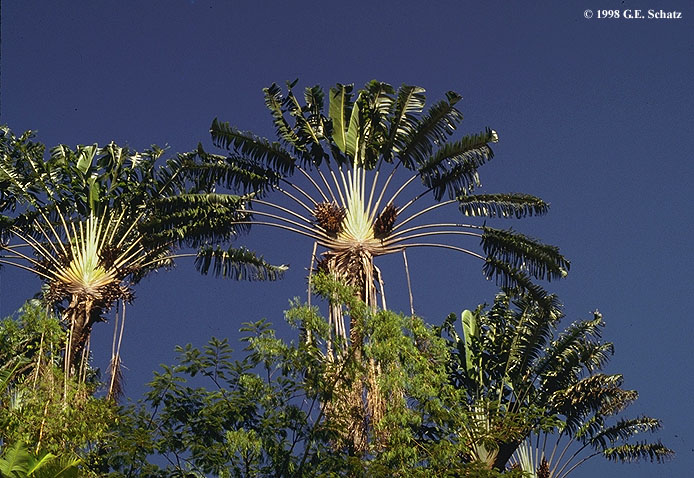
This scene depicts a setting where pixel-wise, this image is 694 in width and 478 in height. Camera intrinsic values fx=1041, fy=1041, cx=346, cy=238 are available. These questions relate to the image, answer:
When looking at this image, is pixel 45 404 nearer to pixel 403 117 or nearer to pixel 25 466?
pixel 25 466

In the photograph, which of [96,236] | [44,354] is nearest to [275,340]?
[44,354]

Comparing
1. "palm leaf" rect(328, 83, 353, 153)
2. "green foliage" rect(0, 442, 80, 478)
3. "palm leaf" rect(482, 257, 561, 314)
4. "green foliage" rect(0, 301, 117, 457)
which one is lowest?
"green foliage" rect(0, 442, 80, 478)

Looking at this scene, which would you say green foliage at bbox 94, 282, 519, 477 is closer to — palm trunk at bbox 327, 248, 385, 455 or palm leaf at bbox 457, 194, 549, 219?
palm trunk at bbox 327, 248, 385, 455

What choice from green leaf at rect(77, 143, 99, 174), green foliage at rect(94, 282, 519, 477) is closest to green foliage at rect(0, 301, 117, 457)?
green foliage at rect(94, 282, 519, 477)

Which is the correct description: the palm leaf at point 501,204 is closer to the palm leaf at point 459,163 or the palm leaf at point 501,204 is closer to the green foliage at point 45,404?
the palm leaf at point 459,163

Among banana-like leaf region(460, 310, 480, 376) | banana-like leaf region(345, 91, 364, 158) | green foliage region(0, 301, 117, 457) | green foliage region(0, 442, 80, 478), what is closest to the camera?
green foliage region(0, 442, 80, 478)

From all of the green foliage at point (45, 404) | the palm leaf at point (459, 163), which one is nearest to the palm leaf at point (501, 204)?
the palm leaf at point (459, 163)

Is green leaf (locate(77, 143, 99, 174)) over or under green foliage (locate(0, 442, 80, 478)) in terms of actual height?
over

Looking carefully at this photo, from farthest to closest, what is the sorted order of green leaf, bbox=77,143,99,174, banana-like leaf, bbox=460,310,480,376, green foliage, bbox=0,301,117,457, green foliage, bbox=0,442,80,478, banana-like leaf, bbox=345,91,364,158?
banana-like leaf, bbox=460,310,480,376 < green leaf, bbox=77,143,99,174 < banana-like leaf, bbox=345,91,364,158 < green foliage, bbox=0,301,117,457 < green foliage, bbox=0,442,80,478

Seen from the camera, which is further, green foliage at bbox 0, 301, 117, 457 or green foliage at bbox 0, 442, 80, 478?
green foliage at bbox 0, 301, 117, 457

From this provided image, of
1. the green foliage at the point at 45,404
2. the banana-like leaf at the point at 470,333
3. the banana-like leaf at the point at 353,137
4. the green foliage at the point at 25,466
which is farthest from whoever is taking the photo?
the banana-like leaf at the point at 470,333

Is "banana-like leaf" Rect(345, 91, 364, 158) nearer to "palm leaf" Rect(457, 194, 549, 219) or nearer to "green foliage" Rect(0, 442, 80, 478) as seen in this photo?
"palm leaf" Rect(457, 194, 549, 219)

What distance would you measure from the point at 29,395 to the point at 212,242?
644 centimetres

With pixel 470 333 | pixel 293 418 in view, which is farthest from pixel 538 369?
pixel 293 418
